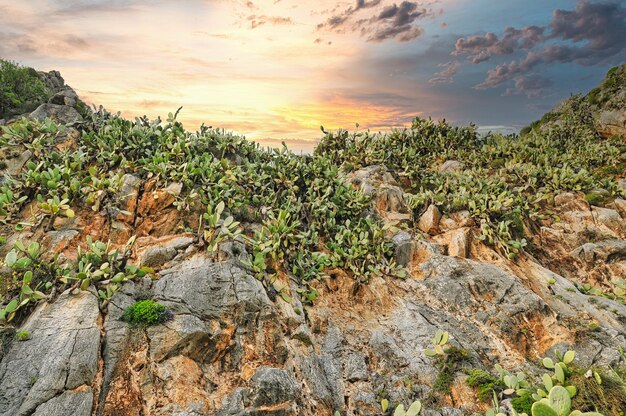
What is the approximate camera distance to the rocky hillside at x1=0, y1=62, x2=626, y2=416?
7723 mm

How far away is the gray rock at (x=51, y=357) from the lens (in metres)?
6.73

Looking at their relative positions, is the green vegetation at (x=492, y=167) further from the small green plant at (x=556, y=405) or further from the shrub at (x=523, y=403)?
the small green plant at (x=556, y=405)

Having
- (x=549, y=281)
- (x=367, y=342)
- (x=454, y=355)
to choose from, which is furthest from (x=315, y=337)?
(x=549, y=281)

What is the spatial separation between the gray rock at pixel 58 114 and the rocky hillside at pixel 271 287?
0.31 feet

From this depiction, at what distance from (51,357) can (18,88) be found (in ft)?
130

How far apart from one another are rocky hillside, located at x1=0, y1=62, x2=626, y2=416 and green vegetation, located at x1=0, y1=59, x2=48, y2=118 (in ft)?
60.6

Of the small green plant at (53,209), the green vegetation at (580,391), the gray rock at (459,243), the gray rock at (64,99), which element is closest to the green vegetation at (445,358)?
the green vegetation at (580,391)

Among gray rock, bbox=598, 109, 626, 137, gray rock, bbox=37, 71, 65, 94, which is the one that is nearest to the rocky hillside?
gray rock, bbox=598, 109, 626, 137

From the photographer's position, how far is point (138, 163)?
13125mm

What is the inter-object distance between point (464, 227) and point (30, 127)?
739 inches

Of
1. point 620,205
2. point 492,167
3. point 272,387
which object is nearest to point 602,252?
point 620,205

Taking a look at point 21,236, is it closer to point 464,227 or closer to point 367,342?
point 367,342

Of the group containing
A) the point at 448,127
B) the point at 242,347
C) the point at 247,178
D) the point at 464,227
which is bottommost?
the point at 242,347

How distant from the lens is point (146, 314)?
8477 mm
